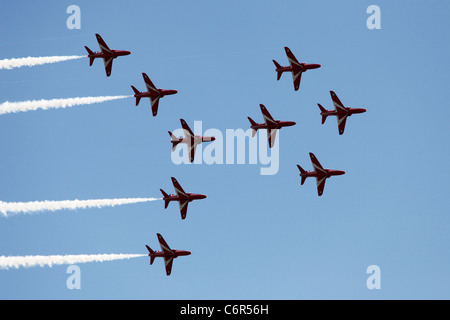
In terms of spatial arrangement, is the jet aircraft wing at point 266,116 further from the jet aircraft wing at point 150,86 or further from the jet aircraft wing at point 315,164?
the jet aircraft wing at point 150,86

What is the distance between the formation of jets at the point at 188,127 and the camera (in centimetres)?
11150

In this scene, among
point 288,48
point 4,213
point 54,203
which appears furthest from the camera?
point 288,48

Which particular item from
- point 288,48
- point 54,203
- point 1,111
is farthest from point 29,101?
point 288,48

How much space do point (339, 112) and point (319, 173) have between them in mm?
8092

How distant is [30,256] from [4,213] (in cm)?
564

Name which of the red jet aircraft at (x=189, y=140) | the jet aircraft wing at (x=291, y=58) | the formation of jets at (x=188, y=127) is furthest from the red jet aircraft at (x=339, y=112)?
the red jet aircraft at (x=189, y=140)

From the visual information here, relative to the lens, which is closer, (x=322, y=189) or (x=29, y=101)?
(x=29, y=101)

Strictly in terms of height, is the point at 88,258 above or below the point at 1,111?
below

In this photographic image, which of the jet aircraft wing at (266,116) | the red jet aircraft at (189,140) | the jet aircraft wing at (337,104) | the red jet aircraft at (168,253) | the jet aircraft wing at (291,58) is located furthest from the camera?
the jet aircraft wing at (266,116)

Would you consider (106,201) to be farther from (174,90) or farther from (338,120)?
(338,120)

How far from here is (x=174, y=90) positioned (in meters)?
114
